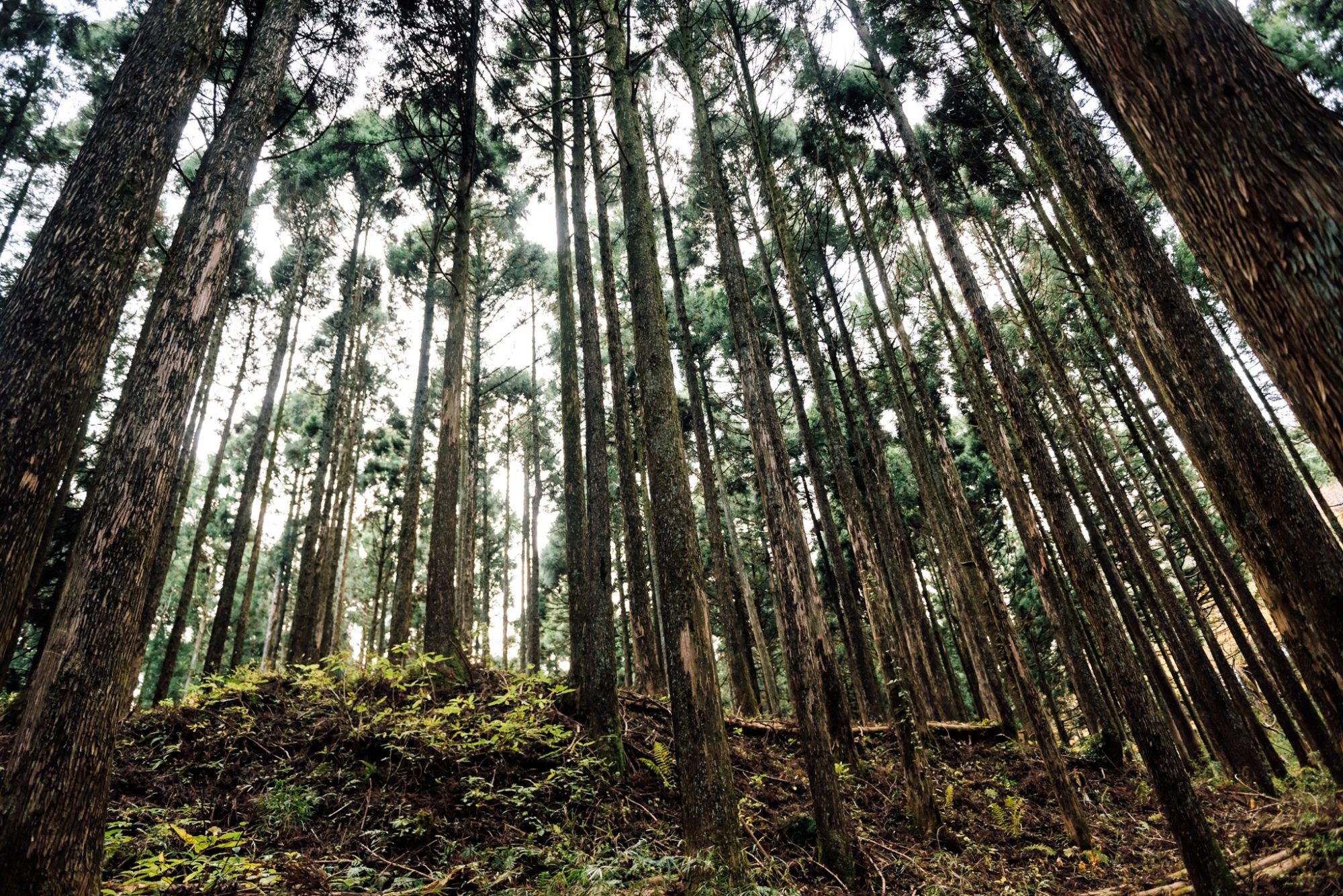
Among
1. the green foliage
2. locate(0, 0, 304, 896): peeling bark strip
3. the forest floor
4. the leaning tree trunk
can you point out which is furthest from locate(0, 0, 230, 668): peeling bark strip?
the leaning tree trunk

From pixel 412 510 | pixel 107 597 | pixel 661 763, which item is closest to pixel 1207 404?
pixel 661 763

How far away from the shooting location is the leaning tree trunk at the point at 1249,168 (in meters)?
1.36

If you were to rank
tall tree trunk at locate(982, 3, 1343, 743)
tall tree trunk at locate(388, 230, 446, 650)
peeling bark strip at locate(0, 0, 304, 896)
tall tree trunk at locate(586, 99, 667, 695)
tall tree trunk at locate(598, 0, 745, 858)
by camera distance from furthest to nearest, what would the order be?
tall tree trunk at locate(388, 230, 446, 650) < tall tree trunk at locate(586, 99, 667, 695) < tall tree trunk at locate(598, 0, 745, 858) < tall tree trunk at locate(982, 3, 1343, 743) < peeling bark strip at locate(0, 0, 304, 896)

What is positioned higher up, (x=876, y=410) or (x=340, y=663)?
(x=876, y=410)

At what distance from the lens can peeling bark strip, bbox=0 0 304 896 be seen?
2572 mm

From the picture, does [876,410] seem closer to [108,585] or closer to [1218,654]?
[1218,654]

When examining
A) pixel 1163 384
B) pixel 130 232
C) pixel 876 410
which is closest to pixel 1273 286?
pixel 1163 384

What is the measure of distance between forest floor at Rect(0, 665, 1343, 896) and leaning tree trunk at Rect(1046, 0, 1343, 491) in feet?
11.3

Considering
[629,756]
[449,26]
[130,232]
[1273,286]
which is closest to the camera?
[1273,286]

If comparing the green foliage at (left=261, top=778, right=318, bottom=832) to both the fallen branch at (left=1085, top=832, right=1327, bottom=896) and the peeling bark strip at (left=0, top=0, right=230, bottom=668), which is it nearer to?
the peeling bark strip at (left=0, top=0, right=230, bottom=668)

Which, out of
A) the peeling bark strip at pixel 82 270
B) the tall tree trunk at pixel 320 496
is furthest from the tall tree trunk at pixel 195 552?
the peeling bark strip at pixel 82 270

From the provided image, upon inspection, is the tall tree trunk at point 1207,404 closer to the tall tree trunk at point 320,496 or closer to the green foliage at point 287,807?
the green foliage at point 287,807

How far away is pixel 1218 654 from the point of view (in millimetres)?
9781

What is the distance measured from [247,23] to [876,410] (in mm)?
14450
